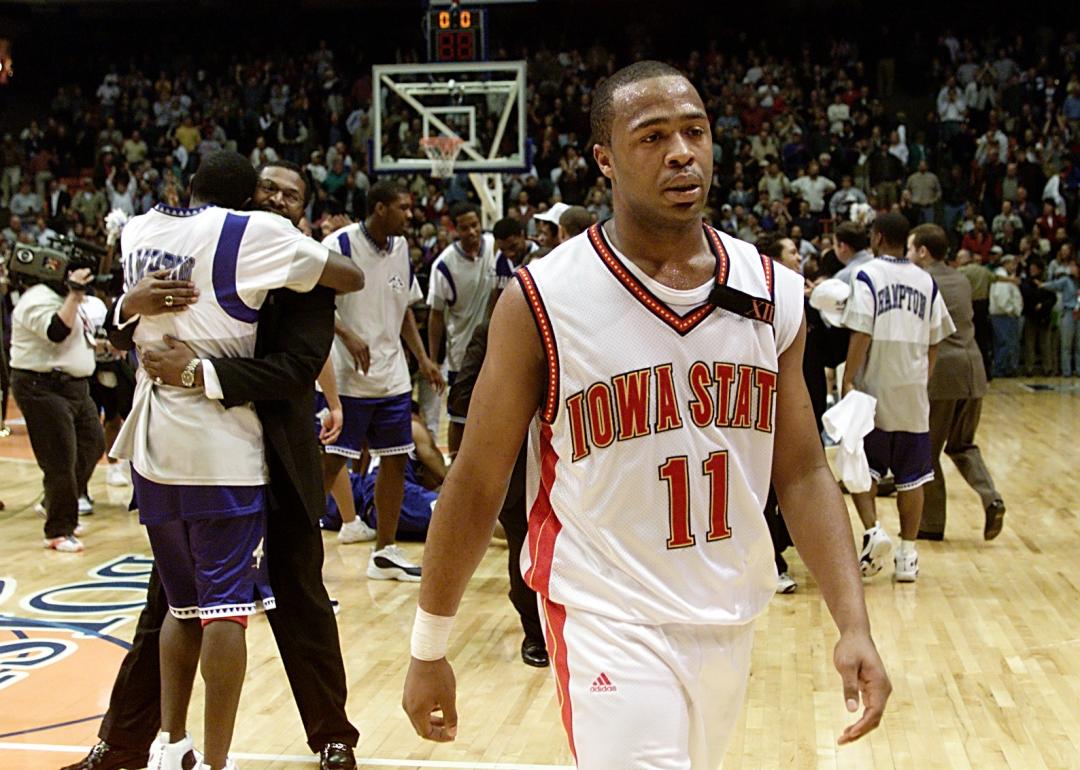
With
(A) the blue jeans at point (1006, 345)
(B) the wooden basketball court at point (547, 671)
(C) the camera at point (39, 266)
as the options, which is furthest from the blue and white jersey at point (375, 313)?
(A) the blue jeans at point (1006, 345)

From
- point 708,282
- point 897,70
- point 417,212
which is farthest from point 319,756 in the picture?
point 897,70

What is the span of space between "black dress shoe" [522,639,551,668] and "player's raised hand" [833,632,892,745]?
10.9 ft

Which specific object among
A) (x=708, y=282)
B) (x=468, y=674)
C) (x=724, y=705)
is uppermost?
(x=708, y=282)

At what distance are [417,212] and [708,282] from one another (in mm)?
17557

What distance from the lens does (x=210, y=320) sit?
4008 mm

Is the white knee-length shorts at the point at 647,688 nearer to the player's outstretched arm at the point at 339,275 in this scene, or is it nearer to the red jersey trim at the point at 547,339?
the red jersey trim at the point at 547,339

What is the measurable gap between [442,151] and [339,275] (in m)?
10.5

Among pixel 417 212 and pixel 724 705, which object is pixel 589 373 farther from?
pixel 417 212

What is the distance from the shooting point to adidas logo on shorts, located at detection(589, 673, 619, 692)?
250cm

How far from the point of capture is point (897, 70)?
24.3 meters

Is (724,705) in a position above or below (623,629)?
below

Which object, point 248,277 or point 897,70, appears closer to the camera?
point 248,277

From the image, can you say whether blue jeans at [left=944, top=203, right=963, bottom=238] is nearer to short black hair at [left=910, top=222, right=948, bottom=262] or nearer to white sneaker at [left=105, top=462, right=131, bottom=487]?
short black hair at [left=910, top=222, right=948, bottom=262]

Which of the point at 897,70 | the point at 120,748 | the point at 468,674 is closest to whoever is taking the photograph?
the point at 120,748
